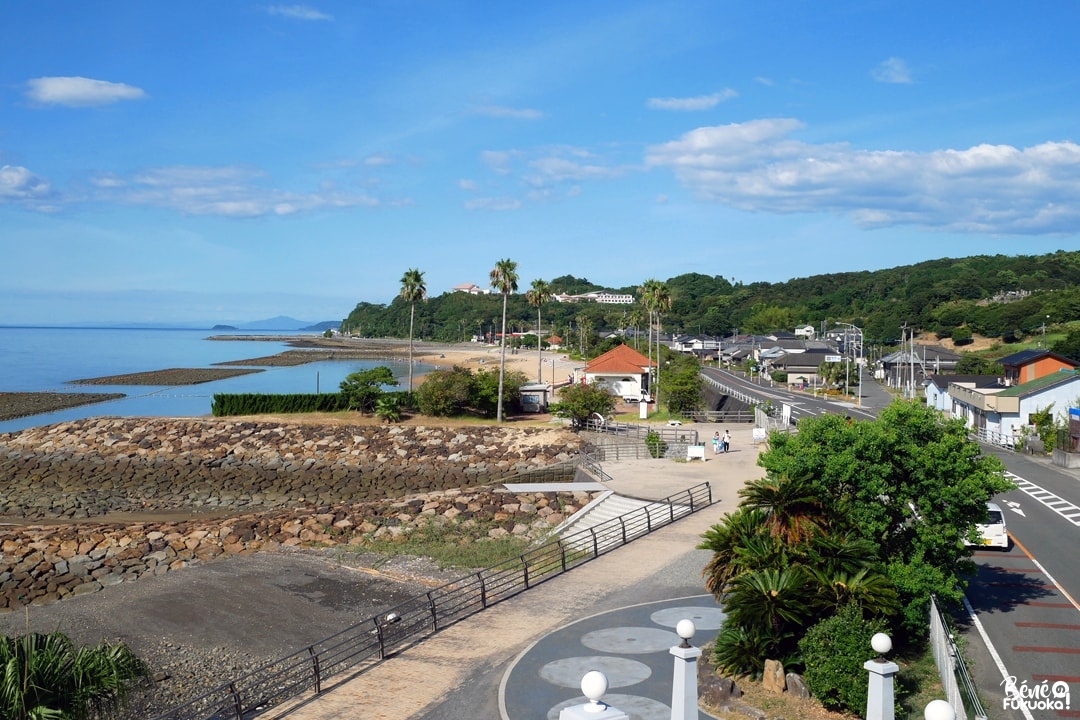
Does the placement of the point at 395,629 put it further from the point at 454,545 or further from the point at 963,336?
the point at 963,336

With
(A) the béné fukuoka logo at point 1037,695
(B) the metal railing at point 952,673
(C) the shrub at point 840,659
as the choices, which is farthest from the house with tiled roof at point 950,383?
(C) the shrub at point 840,659

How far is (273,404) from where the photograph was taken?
6300 centimetres

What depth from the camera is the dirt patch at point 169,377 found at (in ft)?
404

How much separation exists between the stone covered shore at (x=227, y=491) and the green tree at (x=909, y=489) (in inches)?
604

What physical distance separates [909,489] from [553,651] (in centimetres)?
785

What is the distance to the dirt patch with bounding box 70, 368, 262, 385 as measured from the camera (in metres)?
123

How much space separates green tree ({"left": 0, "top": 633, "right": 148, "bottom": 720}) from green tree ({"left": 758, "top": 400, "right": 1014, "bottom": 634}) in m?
12.5

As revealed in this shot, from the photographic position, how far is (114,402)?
9488cm

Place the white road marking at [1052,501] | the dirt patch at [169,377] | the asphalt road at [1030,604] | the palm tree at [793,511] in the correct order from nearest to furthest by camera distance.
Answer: the asphalt road at [1030,604], the palm tree at [793,511], the white road marking at [1052,501], the dirt patch at [169,377]

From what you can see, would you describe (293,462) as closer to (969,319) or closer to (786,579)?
(786,579)

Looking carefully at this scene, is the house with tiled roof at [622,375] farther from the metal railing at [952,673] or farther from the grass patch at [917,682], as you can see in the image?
the metal railing at [952,673]

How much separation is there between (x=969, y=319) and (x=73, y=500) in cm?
12735

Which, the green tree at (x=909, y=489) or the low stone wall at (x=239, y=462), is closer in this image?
the green tree at (x=909, y=489)

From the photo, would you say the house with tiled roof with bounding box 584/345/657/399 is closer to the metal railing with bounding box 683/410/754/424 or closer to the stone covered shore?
the metal railing with bounding box 683/410/754/424
